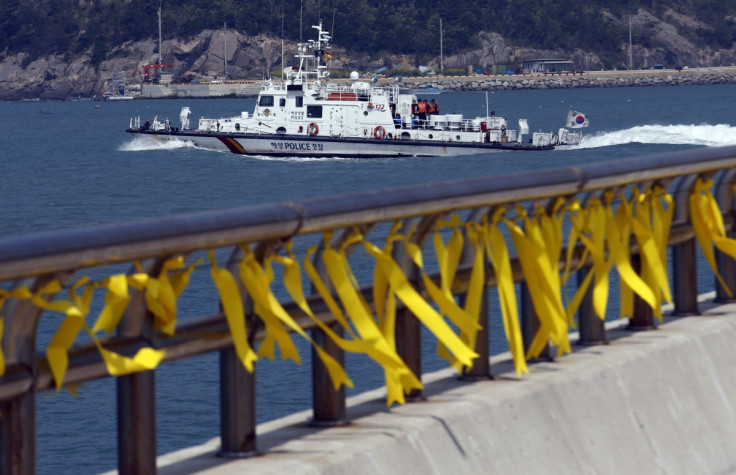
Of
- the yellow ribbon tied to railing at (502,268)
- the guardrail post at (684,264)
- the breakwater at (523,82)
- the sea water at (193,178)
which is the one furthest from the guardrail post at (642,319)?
the breakwater at (523,82)

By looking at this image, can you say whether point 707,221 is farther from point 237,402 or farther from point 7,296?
point 7,296

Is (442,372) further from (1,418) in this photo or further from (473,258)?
(1,418)

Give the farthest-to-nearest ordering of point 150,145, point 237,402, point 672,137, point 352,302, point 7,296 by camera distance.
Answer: point 150,145, point 672,137, point 352,302, point 237,402, point 7,296

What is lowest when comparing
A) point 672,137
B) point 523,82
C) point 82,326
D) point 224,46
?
point 672,137

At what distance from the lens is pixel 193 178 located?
58.3m

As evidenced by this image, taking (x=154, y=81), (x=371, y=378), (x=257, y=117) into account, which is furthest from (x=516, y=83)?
(x=371, y=378)

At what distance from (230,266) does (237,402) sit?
0.42m

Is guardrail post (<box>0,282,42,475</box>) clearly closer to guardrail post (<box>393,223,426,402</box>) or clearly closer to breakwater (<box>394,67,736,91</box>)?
guardrail post (<box>393,223,426,402</box>)

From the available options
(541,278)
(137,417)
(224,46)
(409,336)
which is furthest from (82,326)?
(224,46)

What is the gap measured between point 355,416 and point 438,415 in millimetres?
296

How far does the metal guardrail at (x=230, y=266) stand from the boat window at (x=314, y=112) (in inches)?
2110

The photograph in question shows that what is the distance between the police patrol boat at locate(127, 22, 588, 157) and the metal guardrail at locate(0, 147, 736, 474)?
52466mm

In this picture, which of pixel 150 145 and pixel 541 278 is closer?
pixel 541 278

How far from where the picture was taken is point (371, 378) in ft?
49.0
